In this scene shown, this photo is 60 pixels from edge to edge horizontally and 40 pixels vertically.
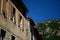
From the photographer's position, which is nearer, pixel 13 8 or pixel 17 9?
pixel 13 8

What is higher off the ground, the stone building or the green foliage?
the green foliage

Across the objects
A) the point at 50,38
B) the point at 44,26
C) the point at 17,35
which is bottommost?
the point at 17,35

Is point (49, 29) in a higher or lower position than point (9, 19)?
higher

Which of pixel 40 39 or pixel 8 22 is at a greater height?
pixel 40 39

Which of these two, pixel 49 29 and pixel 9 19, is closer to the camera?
pixel 9 19

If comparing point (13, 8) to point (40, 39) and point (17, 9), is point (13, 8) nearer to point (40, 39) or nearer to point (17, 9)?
point (17, 9)

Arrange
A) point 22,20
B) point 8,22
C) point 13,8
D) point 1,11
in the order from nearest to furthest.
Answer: point 1,11, point 8,22, point 13,8, point 22,20

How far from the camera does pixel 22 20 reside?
72.9 ft

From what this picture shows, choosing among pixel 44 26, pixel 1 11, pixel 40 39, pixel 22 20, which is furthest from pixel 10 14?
pixel 44 26

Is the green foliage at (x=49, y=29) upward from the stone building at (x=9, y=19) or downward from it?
upward

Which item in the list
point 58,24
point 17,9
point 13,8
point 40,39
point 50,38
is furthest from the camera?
point 58,24

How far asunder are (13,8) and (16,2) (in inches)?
43.8

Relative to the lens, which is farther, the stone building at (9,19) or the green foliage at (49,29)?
the green foliage at (49,29)

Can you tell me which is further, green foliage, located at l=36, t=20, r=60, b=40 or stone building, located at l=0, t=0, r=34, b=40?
green foliage, located at l=36, t=20, r=60, b=40
